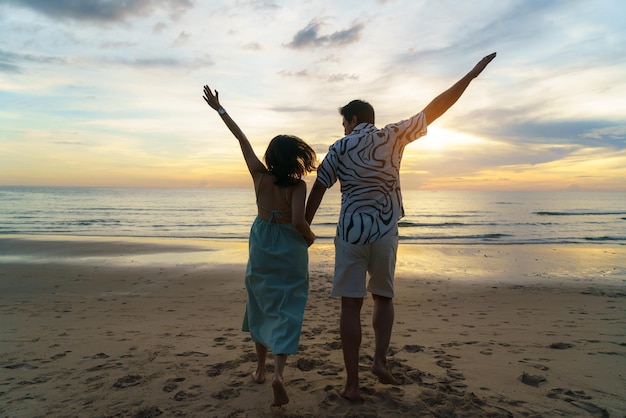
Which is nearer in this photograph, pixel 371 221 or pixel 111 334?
pixel 371 221

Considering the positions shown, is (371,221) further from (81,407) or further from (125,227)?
(125,227)

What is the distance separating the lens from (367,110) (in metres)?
3.00

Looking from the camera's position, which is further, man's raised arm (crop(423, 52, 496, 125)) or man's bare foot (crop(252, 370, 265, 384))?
man's bare foot (crop(252, 370, 265, 384))

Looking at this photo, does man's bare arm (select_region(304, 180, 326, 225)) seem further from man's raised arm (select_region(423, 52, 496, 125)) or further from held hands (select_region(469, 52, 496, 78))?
held hands (select_region(469, 52, 496, 78))

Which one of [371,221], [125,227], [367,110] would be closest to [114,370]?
[371,221]

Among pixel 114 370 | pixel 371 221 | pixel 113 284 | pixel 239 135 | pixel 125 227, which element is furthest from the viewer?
pixel 125 227

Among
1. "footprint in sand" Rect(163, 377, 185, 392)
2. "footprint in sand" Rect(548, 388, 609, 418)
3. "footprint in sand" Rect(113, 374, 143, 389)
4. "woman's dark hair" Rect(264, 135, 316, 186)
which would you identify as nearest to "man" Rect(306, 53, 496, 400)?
"woman's dark hair" Rect(264, 135, 316, 186)

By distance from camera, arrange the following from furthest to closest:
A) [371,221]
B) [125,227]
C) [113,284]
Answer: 1. [125,227]
2. [113,284]
3. [371,221]

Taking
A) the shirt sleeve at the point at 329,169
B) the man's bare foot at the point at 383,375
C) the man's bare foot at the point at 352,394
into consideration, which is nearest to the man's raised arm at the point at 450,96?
the shirt sleeve at the point at 329,169

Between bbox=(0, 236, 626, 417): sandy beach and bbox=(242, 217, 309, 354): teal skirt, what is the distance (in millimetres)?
550

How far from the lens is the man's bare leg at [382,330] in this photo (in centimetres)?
304

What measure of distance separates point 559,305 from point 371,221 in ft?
17.3

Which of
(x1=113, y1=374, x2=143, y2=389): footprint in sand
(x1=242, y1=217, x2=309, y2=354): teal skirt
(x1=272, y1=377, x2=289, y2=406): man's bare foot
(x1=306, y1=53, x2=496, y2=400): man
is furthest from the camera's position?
(x1=113, y1=374, x2=143, y2=389): footprint in sand

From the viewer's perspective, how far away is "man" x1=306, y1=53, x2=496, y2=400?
2.84 metres
